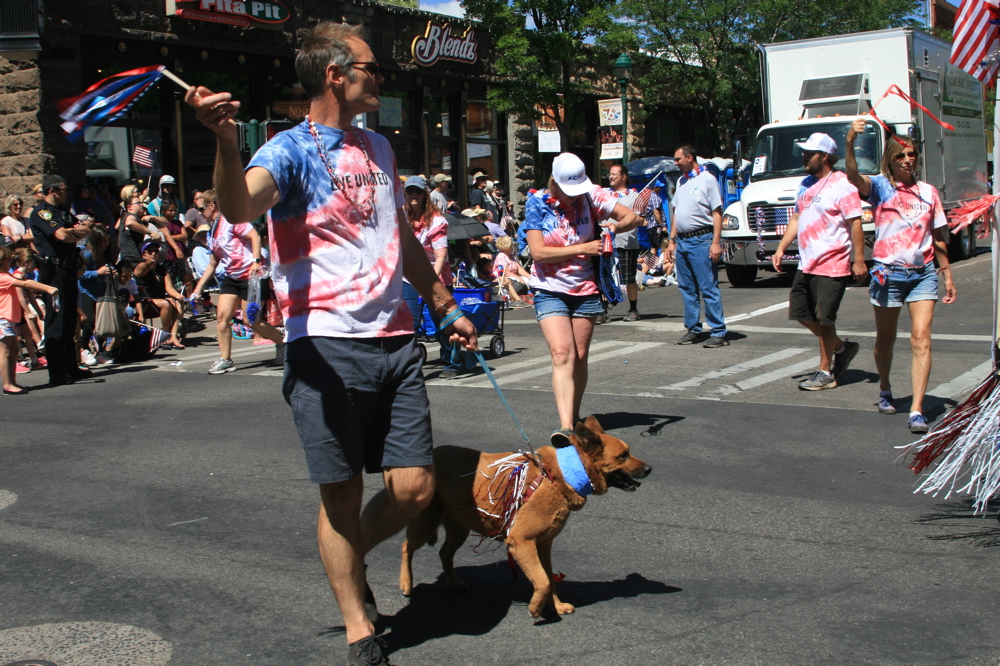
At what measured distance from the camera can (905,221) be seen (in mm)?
7129

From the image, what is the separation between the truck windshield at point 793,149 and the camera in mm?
17672

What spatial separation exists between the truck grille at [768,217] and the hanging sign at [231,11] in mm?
9431

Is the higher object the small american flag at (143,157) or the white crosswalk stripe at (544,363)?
the small american flag at (143,157)

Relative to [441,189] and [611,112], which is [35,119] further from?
[611,112]

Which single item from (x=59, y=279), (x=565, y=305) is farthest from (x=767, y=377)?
(x=59, y=279)

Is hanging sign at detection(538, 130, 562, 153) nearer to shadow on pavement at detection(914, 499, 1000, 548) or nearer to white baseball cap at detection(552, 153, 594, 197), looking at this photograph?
white baseball cap at detection(552, 153, 594, 197)

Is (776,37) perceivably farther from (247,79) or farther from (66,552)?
(66,552)

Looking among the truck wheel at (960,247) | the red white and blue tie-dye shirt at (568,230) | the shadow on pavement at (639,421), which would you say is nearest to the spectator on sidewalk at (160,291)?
the shadow on pavement at (639,421)

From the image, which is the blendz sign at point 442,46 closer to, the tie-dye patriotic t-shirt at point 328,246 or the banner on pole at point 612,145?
the banner on pole at point 612,145

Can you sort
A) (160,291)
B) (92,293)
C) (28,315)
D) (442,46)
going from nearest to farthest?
(92,293), (28,315), (160,291), (442,46)

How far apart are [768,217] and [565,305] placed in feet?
38.9

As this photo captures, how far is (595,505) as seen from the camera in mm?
5484

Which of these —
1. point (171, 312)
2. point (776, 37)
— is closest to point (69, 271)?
point (171, 312)

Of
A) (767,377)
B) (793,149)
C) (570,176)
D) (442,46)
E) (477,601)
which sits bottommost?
(477,601)
